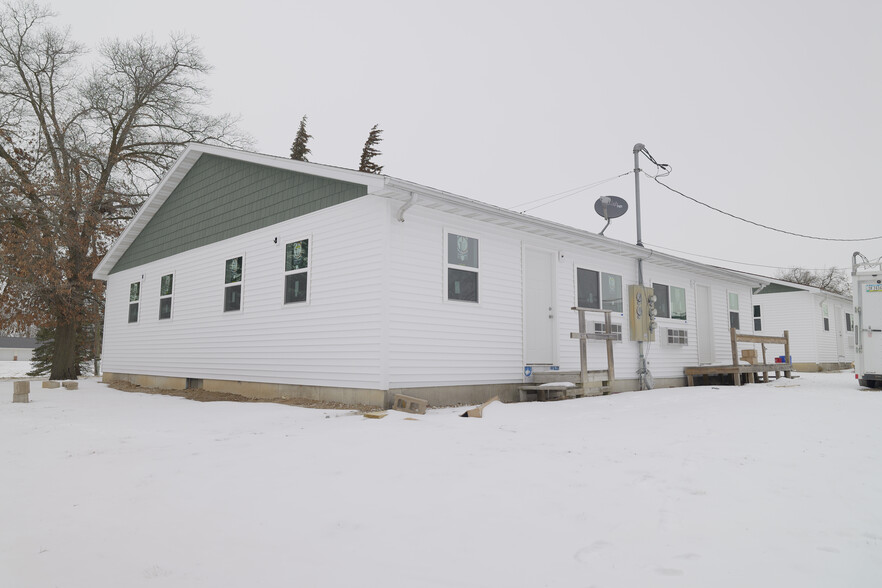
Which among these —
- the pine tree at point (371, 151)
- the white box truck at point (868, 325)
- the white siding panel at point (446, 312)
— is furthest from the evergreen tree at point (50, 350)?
the white box truck at point (868, 325)

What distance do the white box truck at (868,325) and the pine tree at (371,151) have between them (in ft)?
82.9

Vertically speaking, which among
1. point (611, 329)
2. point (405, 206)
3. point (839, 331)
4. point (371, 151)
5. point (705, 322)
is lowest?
point (611, 329)

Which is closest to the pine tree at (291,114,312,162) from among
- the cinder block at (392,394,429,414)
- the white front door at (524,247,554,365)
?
the white front door at (524,247,554,365)

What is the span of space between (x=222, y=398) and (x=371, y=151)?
983 inches

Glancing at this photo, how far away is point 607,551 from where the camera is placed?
8.91 ft

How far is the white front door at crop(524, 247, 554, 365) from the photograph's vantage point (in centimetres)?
1015

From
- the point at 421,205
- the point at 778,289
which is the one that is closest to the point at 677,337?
the point at 421,205

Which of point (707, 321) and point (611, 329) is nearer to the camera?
point (611, 329)

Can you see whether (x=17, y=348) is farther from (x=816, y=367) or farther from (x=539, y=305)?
(x=816, y=367)

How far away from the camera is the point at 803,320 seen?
2227 cm

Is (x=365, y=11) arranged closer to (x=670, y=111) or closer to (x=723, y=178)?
(x=670, y=111)

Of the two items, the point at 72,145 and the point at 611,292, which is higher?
the point at 72,145

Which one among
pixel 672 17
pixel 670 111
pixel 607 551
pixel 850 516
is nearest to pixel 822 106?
pixel 670 111

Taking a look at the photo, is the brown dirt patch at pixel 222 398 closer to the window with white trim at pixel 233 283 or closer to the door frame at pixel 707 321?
the window with white trim at pixel 233 283
